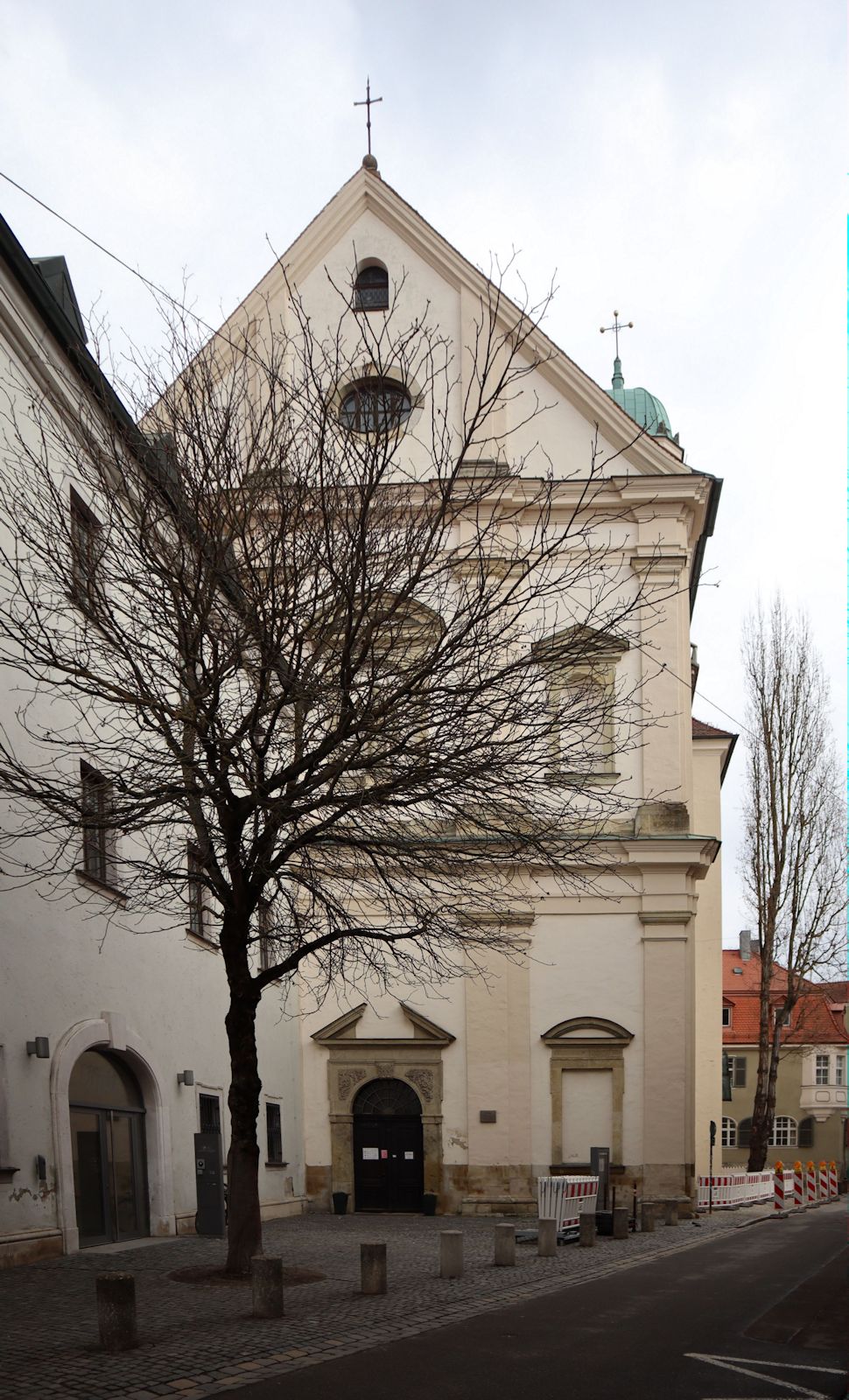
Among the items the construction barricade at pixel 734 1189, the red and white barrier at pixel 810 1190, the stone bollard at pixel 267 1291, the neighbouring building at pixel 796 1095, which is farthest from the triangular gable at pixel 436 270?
the neighbouring building at pixel 796 1095

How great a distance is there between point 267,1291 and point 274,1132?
15117 mm

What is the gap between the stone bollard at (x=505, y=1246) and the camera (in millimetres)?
16734

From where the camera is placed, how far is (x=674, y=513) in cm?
2931

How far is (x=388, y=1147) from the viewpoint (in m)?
28.3

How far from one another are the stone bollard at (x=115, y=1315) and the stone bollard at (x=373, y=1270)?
369 centimetres

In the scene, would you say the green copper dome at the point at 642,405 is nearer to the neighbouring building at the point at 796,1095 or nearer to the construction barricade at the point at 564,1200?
the construction barricade at the point at 564,1200

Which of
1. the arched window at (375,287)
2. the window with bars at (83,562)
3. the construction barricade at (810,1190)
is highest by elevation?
the arched window at (375,287)

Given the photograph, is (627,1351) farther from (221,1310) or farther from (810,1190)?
(810,1190)

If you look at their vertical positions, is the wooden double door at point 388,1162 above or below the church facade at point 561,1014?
below

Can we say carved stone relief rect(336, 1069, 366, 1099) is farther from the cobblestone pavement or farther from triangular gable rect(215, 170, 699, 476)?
triangular gable rect(215, 170, 699, 476)

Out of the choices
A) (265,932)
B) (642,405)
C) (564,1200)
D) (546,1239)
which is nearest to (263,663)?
(265,932)

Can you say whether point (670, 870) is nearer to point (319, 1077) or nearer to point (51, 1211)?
point (319, 1077)

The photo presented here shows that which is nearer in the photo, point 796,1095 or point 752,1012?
point 796,1095

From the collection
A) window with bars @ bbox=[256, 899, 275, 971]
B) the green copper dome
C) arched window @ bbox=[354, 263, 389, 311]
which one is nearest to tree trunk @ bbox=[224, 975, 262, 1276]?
window with bars @ bbox=[256, 899, 275, 971]
